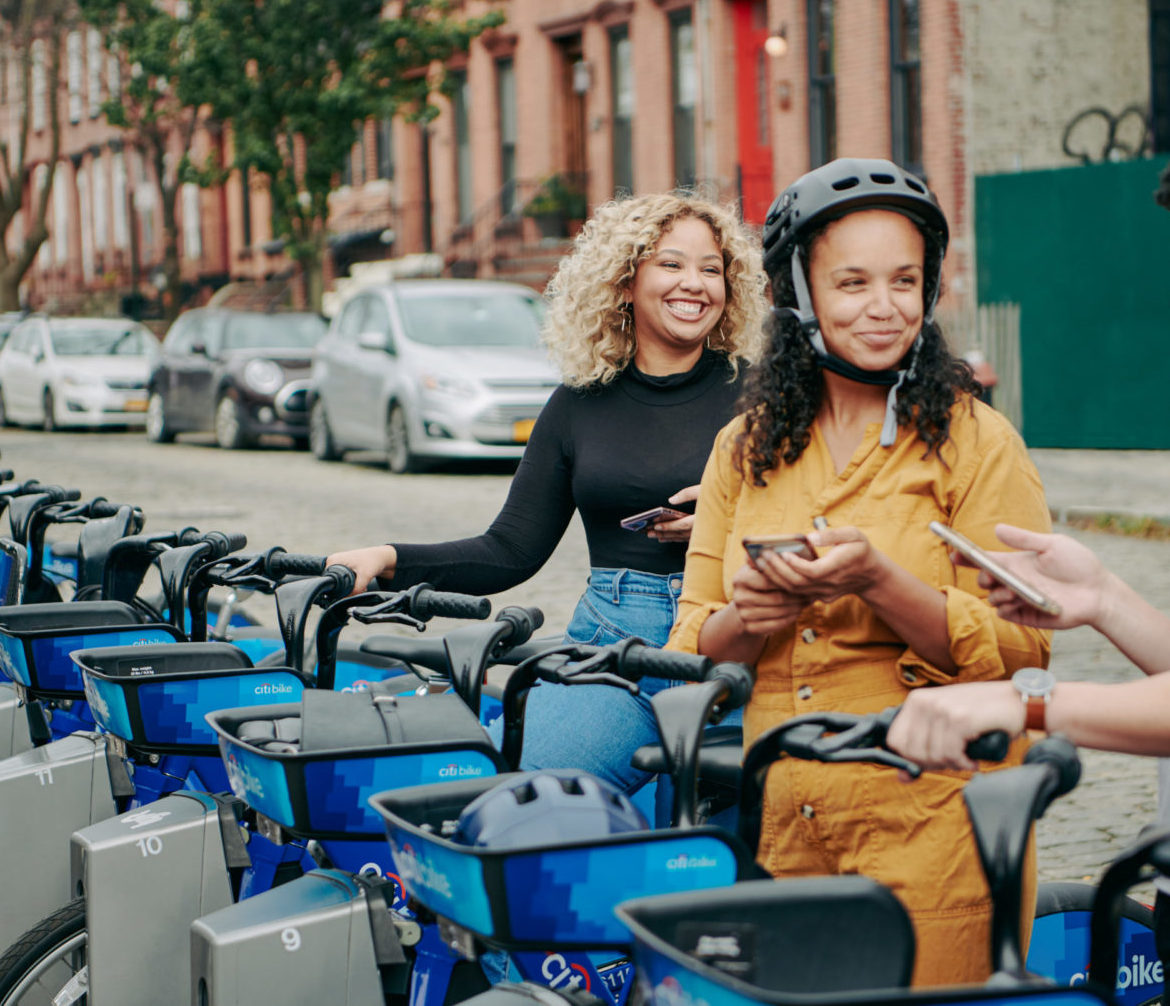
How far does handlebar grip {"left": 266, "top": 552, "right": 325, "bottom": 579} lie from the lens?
11.9ft

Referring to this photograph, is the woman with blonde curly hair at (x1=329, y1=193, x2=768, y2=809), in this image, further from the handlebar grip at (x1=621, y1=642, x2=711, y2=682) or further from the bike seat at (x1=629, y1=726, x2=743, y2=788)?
the handlebar grip at (x1=621, y1=642, x2=711, y2=682)

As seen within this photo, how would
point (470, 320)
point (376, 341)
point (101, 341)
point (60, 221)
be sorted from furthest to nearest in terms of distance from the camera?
point (60, 221) → point (101, 341) → point (470, 320) → point (376, 341)

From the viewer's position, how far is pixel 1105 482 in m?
15.2

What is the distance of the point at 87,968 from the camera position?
323cm

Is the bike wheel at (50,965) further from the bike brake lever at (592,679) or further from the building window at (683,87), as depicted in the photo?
the building window at (683,87)

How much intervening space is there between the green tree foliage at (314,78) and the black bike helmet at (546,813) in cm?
2393

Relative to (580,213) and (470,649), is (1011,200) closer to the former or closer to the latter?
(580,213)

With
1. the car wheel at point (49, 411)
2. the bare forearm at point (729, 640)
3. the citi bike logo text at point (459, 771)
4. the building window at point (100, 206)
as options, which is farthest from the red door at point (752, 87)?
the building window at point (100, 206)

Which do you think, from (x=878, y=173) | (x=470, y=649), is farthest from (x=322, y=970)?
(x=878, y=173)

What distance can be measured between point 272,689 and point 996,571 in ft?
4.84

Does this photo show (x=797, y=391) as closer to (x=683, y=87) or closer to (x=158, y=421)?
(x=158, y=421)

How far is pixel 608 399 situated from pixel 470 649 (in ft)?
3.88

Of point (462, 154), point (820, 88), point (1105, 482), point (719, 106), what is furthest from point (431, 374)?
point (462, 154)

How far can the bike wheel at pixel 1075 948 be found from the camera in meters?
2.90
